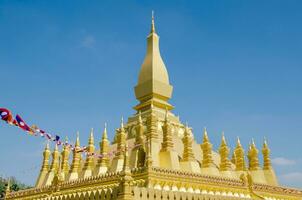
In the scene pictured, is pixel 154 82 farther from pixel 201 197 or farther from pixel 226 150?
pixel 201 197

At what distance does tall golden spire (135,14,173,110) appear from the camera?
34.9m

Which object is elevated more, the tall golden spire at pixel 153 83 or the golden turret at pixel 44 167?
the tall golden spire at pixel 153 83

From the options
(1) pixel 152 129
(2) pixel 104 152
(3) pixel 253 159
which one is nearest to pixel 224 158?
(3) pixel 253 159

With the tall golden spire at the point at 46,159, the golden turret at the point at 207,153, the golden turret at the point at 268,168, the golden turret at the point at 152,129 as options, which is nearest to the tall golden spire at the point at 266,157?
the golden turret at the point at 268,168

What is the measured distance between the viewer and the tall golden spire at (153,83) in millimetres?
34938

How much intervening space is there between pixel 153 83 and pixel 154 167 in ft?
47.7

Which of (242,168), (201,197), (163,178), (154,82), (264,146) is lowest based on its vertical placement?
(201,197)

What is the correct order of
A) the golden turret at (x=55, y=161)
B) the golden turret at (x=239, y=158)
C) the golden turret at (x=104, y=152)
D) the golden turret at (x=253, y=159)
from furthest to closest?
the golden turret at (x=253, y=159)
the golden turret at (x=55, y=161)
the golden turret at (x=239, y=158)
the golden turret at (x=104, y=152)

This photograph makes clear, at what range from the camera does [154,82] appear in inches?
1388

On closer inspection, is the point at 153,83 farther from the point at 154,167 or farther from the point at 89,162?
the point at 154,167

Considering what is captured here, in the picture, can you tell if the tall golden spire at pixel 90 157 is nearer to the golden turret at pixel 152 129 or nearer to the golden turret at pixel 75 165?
the golden turret at pixel 75 165

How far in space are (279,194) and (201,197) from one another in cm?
1336

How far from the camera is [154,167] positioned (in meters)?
21.7

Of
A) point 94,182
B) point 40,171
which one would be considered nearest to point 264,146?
point 94,182
